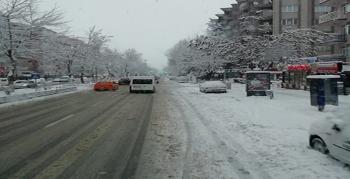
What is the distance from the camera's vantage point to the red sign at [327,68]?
22578 mm

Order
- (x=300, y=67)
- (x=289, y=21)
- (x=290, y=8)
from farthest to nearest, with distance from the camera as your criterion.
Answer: (x=289, y=21) < (x=290, y=8) < (x=300, y=67)

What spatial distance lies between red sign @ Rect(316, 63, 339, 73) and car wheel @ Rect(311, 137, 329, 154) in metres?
19.1

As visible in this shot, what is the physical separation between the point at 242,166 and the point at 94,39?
53.7 m

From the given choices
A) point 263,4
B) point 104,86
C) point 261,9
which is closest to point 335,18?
point 104,86

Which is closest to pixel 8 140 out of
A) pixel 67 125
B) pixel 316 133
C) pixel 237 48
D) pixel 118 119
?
pixel 67 125

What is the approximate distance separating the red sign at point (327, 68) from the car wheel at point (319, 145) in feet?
62.6

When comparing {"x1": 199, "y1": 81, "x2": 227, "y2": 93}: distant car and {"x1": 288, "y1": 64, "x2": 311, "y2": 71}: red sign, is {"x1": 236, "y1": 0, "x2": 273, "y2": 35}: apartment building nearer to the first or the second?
{"x1": 288, "y1": 64, "x2": 311, "y2": 71}: red sign

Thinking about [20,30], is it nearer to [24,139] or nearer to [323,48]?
[24,139]

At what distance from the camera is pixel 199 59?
188 ft

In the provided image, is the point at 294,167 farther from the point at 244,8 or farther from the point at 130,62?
the point at 130,62

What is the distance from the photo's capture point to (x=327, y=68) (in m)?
23.0

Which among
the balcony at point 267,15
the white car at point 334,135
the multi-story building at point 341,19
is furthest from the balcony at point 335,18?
the white car at point 334,135

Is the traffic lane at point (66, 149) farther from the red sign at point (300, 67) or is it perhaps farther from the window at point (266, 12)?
the window at point (266, 12)

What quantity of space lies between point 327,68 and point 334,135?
20224 mm
